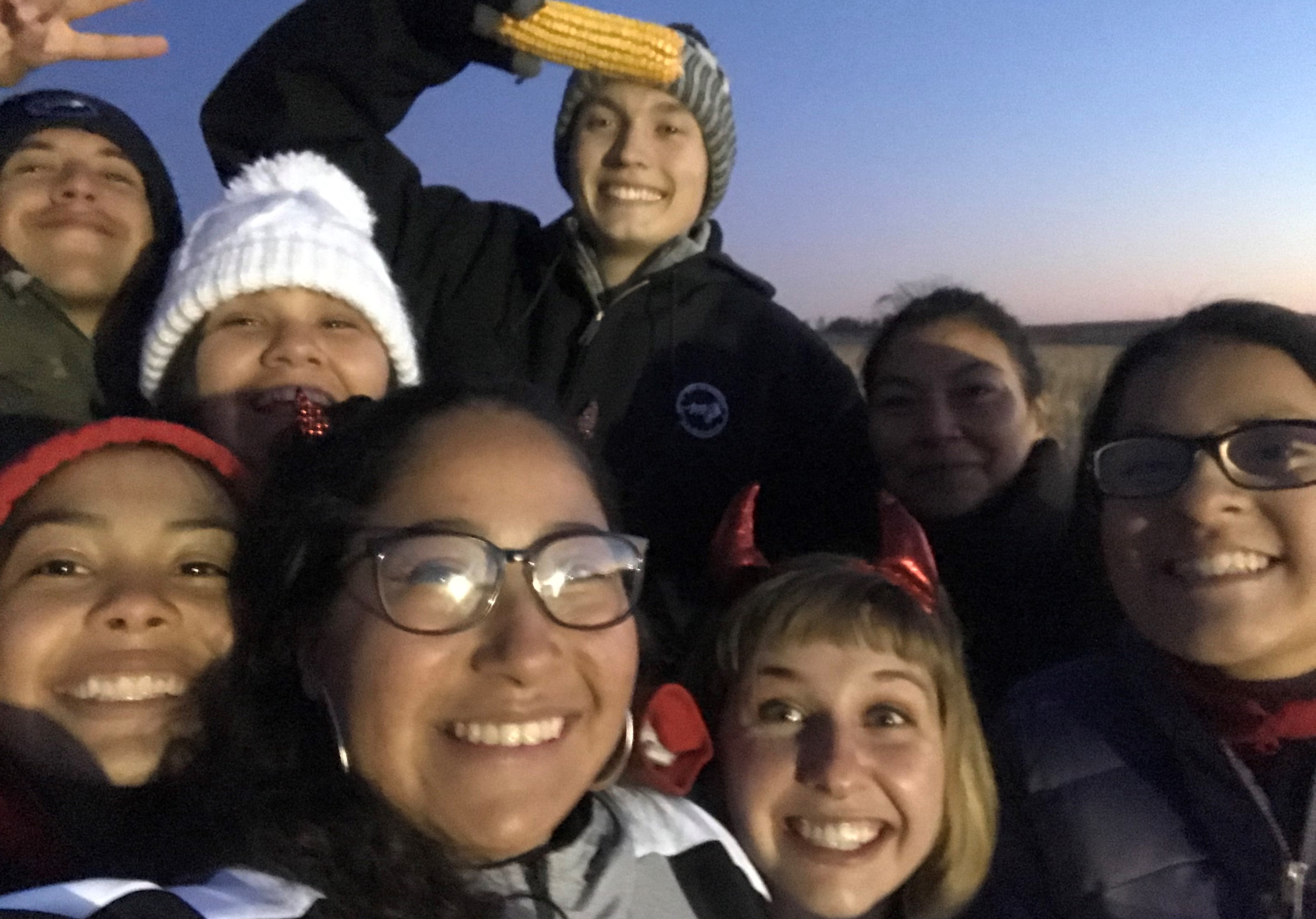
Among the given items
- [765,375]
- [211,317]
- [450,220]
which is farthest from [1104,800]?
[450,220]

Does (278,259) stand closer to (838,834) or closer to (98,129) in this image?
(98,129)

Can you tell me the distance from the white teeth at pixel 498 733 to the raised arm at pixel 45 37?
2768 millimetres

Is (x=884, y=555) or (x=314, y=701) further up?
(x=884, y=555)

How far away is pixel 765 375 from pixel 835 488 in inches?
21.6

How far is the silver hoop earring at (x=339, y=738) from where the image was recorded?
71.6 inches

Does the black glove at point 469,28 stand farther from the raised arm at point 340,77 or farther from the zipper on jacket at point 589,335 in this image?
the zipper on jacket at point 589,335

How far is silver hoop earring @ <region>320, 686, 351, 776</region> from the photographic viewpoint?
182cm

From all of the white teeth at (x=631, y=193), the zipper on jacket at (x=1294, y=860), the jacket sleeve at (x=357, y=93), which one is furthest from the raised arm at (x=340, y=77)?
the zipper on jacket at (x=1294, y=860)

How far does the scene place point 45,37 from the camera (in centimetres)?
312

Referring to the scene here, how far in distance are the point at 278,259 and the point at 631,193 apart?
1.47 metres

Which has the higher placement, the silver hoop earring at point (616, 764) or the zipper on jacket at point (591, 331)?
the zipper on jacket at point (591, 331)

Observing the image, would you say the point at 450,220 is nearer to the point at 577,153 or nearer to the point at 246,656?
the point at 577,153

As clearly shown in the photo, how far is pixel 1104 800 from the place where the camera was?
2.60 metres

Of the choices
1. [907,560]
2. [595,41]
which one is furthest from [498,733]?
[595,41]
